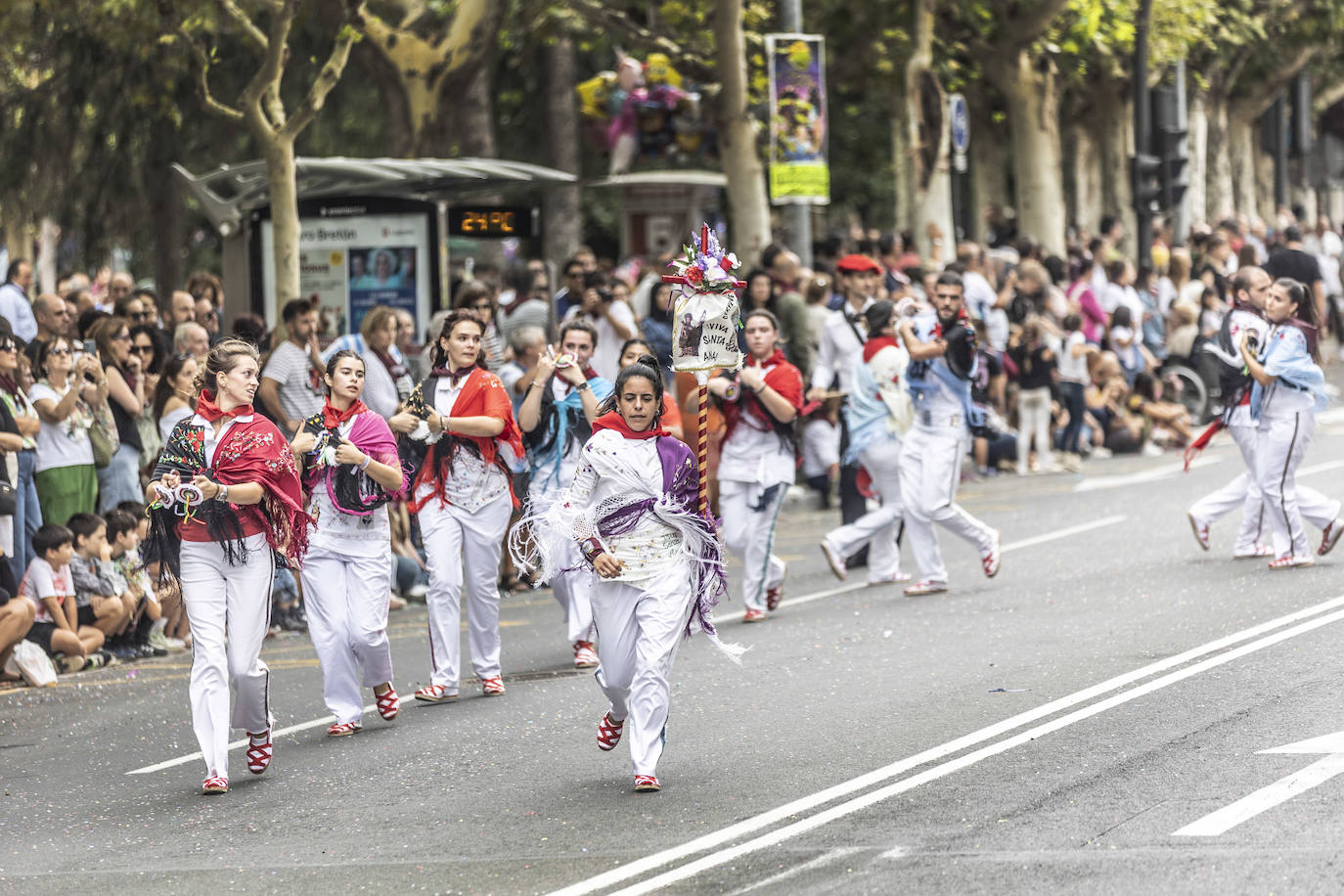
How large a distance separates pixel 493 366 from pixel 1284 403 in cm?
496

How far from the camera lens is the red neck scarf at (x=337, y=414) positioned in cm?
1021

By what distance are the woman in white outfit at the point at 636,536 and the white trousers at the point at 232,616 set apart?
4.30 ft

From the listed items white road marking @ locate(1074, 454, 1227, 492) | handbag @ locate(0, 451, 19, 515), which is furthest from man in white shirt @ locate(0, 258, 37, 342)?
white road marking @ locate(1074, 454, 1227, 492)

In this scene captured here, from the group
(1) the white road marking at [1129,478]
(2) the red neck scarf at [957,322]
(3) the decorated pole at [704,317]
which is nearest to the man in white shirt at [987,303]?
(1) the white road marking at [1129,478]

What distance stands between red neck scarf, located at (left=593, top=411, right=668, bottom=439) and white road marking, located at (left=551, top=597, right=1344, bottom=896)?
1672 mm

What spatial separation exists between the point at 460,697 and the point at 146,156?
1598cm

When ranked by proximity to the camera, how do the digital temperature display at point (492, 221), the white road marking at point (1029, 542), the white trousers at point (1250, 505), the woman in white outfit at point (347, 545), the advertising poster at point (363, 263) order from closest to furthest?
the woman in white outfit at point (347, 545), the white trousers at point (1250, 505), the white road marking at point (1029, 542), the advertising poster at point (363, 263), the digital temperature display at point (492, 221)

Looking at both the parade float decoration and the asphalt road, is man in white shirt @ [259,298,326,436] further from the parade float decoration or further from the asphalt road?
the parade float decoration

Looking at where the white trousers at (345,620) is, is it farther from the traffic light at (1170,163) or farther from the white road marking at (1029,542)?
the traffic light at (1170,163)

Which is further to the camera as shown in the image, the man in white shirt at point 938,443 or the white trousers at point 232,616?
the man in white shirt at point 938,443

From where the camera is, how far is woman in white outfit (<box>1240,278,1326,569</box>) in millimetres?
13273

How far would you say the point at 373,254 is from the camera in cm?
1803

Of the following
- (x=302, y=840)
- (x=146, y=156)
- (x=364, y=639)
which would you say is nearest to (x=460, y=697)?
(x=364, y=639)

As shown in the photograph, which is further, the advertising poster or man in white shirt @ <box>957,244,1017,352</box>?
man in white shirt @ <box>957,244,1017,352</box>
